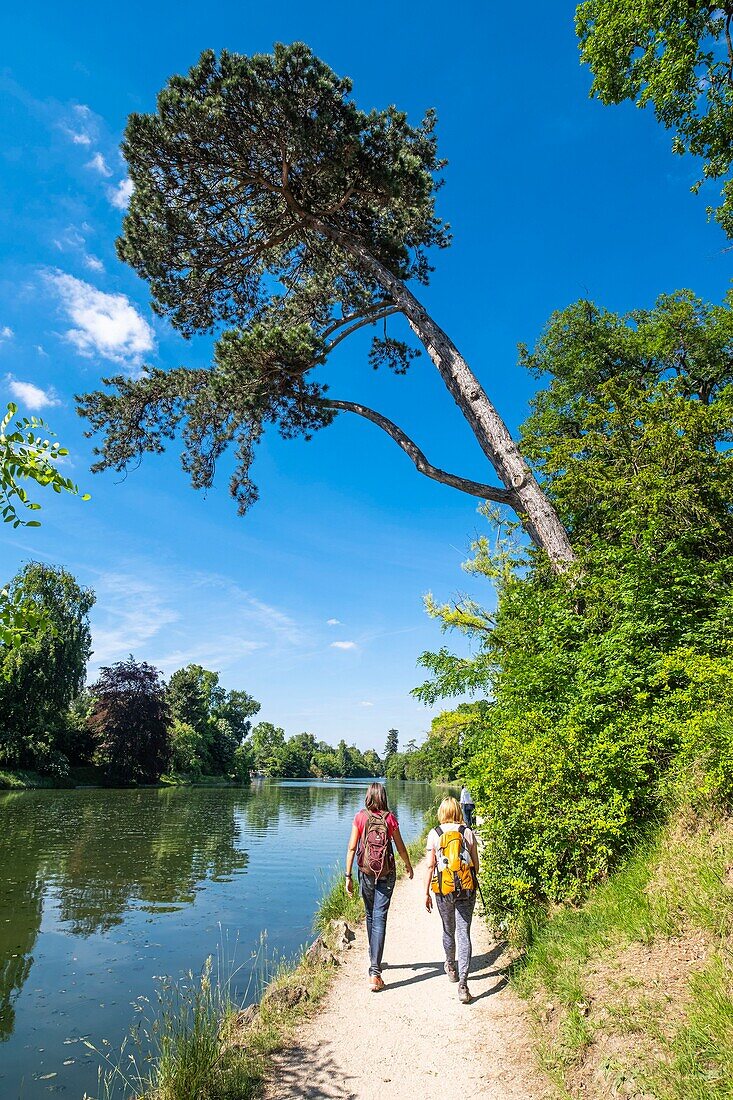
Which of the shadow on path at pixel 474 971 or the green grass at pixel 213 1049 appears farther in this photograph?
the shadow on path at pixel 474 971

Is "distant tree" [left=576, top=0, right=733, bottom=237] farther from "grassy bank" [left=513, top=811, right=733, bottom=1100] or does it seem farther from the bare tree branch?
"grassy bank" [left=513, top=811, right=733, bottom=1100]

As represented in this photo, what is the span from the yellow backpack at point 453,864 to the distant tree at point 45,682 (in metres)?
37.6

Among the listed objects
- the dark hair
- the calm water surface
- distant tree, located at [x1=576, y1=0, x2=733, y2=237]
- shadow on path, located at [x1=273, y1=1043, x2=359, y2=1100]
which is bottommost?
the calm water surface

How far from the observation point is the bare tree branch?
9.22 m

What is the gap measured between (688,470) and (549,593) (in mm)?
2345

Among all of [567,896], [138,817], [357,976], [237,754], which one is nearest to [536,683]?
[567,896]

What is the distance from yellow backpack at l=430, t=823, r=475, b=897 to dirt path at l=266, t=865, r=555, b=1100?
0.80 meters

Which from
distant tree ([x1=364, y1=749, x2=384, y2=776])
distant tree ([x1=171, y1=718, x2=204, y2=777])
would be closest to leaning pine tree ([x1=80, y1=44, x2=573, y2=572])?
distant tree ([x1=171, y1=718, x2=204, y2=777])

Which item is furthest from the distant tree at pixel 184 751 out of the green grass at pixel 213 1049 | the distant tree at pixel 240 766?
the green grass at pixel 213 1049

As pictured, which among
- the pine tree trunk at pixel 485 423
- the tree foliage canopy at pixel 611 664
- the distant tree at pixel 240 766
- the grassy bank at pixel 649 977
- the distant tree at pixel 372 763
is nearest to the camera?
the grassy bank at pixel 649 977

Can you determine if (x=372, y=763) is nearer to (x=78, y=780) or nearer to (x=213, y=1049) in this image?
(x=78, y=780)

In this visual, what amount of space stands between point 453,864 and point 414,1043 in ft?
4.24

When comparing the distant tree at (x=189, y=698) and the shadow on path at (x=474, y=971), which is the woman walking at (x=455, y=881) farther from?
the distant tree at (x=189, y=698)

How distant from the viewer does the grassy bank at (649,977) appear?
2.72 m
